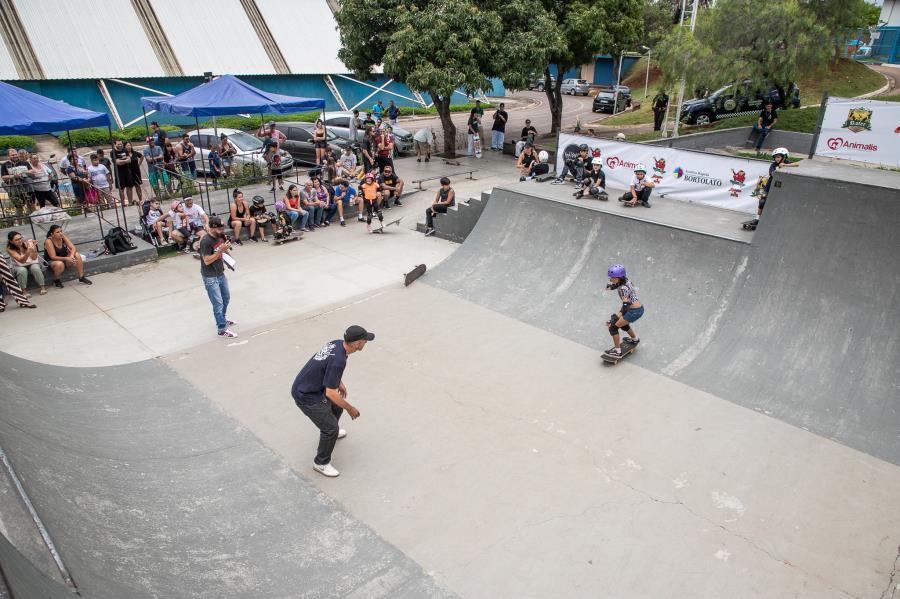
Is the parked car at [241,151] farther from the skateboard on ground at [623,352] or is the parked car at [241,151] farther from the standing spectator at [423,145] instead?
the skateboard on ground at [623,352]

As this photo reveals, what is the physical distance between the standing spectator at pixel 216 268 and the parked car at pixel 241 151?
9117 mm

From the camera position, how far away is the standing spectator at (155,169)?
50.0ft

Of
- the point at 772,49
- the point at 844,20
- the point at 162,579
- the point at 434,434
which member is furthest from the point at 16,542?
the point at 844,20

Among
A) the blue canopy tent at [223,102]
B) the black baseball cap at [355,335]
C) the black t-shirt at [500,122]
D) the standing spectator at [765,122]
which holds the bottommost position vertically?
the black t-shirt at [500,122]

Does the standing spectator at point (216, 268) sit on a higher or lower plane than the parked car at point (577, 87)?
higher

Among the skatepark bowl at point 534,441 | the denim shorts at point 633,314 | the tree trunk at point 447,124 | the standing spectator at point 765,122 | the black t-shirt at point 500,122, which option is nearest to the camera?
the skatepark bowl at point 534,441

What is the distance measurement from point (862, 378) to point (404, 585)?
18.2 ft

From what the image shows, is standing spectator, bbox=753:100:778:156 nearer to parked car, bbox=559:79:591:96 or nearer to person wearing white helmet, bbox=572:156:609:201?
person wearing white helmet, bbox=572:156:609:201

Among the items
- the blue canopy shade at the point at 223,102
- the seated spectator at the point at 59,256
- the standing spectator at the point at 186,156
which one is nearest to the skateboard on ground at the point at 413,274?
the seated spectator at the point at 59,256

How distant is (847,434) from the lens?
6.43m

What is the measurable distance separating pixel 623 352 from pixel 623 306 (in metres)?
0.71

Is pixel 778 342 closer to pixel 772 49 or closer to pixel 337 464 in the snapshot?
pixel 337 464

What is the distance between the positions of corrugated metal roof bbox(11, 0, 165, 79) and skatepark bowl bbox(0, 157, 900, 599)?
22.9 metres

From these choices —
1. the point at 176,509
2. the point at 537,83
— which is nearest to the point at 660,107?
the point at 537,83
